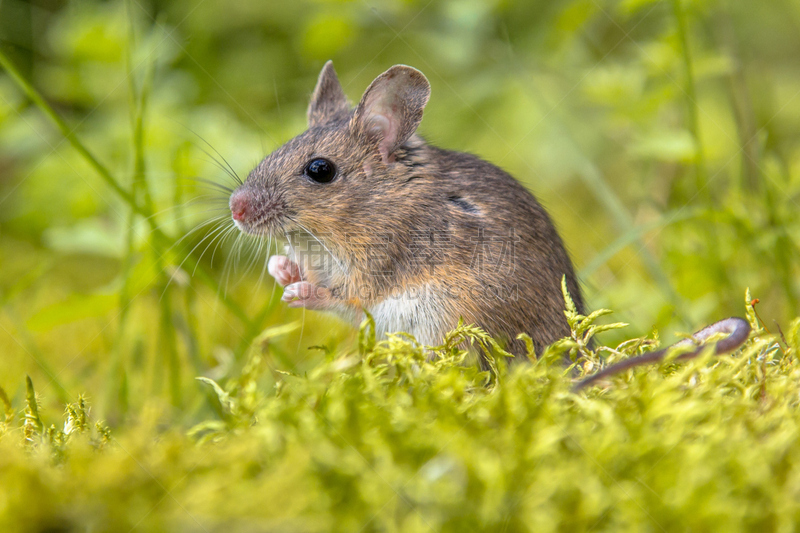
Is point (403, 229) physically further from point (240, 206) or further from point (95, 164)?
point (95, 164)

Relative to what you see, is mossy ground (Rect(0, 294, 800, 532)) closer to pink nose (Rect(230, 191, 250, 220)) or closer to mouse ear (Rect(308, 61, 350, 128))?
pink nose (Rect(230, 191, 250, 220))

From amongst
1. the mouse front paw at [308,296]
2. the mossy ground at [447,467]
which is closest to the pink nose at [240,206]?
the mouse front paw at [308,296]

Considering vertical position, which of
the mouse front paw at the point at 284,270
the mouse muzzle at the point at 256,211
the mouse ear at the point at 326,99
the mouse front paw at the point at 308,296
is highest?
the mouse ear at the point at 326,99

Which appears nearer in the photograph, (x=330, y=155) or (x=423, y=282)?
(x=423, y=282)

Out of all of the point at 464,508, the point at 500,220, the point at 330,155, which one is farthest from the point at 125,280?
the point at 464,508

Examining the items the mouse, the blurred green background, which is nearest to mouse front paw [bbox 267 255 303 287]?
the mouse

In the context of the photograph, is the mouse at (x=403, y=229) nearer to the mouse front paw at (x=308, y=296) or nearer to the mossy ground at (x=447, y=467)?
the mouse front paw at (x=308, y=296)

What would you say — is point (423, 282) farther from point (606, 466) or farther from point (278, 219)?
point (606, 466)
